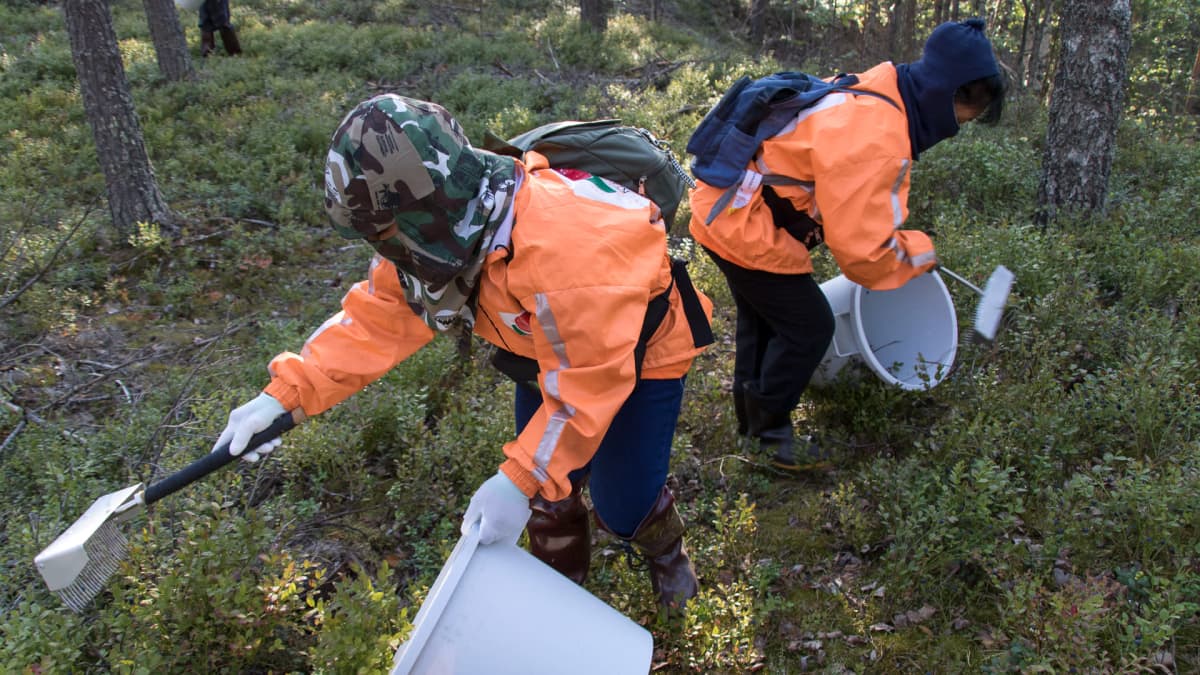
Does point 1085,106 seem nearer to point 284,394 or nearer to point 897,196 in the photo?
point 897,196

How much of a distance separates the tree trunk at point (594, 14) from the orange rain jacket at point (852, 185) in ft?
34.2

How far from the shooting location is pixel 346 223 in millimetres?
1894

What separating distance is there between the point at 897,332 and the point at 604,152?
2446 millimetres

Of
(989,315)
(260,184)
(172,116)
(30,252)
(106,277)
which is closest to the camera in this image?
→ (989,315)

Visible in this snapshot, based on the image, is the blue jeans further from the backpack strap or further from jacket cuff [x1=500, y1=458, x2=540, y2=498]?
the backpack strap

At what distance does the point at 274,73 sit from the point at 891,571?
32.0 feet

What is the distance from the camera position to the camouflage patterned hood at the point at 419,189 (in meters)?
1.77

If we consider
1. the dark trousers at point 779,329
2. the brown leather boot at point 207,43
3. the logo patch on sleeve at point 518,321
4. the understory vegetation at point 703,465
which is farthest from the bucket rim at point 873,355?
the brown leather boot at point 207,43

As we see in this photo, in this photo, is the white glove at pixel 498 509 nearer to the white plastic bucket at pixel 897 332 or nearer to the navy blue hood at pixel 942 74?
the navy blue hood at pixel 942 74

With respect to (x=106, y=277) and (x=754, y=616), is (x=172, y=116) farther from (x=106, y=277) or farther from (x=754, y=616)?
(x=754, y=616)

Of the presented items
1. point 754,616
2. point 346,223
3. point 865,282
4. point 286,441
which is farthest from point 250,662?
point 865,282

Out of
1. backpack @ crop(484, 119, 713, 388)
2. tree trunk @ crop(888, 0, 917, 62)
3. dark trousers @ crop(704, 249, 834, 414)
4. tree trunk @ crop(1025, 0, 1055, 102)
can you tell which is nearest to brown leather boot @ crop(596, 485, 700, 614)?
backpack @ crop(484, 119, 713, 388)

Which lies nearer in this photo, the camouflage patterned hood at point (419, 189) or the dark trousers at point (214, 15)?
the camouflage patterned hood at point (419, 189)

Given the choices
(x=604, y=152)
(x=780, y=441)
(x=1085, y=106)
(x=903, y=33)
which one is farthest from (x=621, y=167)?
(x=903, y=33)
